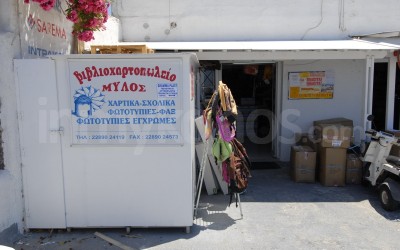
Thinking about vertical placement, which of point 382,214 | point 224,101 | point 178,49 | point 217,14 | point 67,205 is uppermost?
point 217,14

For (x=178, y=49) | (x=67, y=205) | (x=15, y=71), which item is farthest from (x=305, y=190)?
(x=15, y=71)

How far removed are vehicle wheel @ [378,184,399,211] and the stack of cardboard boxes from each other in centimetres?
105

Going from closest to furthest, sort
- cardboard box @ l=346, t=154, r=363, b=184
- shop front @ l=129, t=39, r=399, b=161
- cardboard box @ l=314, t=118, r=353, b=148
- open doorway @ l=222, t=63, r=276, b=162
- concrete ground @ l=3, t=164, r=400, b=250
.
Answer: concrete ground @ l=3, t=164, r=400, b=250
cardboard box @ l=314, t=118, r=353, b=148
cardboard box @ l=346, t=154, r=363, b=184
shop front @ l=129, t=39, r=399, b=161
open doorway @ l=222, t=63, r=276, b=162

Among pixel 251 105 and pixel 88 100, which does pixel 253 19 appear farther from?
pixel 88 100

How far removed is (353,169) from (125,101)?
4.64m

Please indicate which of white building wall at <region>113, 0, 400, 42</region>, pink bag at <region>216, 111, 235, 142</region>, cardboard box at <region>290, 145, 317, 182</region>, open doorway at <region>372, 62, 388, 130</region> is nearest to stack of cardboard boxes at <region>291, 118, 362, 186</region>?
cardboard box at <region>290, 145, 317, 182</region>

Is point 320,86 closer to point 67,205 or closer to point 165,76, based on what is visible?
point 165,76

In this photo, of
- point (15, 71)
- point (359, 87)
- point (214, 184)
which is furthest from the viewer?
point (359, 87)

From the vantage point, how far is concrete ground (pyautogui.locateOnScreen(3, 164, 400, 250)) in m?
4.49

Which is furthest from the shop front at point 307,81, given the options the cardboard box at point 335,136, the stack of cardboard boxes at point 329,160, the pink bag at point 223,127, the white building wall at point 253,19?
the pink bag at point 223,127

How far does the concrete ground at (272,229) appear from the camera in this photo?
4492mm

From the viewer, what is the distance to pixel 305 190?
661 cm

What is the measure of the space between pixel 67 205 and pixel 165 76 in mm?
2090

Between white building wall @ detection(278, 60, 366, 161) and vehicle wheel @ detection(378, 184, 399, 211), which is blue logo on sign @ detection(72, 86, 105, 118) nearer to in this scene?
vehicle wheel @ detection(378, 184, 399, 211)
